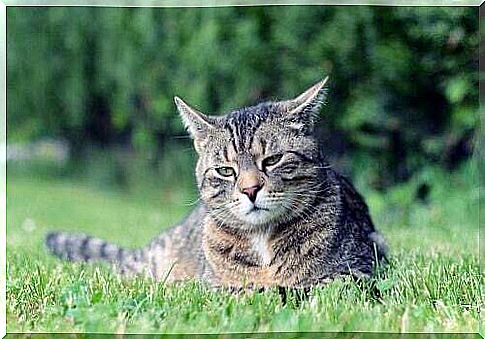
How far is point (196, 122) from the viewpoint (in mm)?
1866

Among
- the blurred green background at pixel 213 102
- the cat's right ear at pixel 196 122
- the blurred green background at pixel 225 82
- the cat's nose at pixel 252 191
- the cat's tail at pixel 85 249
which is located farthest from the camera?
the blurred green background at pixel 225 82

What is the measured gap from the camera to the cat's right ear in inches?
73.2

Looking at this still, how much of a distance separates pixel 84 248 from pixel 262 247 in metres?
0.74

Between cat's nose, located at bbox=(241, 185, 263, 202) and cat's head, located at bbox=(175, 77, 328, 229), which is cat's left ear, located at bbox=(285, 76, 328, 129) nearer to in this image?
cat's head, located at bbox=(175, 77, 328, 229)

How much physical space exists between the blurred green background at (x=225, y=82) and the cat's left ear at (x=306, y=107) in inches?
39.1

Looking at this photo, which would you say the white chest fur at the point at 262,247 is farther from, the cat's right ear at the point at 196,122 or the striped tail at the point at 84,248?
the striped tail at the point at 84,248

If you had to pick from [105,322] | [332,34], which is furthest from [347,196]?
[332,34]

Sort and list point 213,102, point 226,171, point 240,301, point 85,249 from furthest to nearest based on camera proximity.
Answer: point 213,102 → point 85,249 → point 226,171 → point 240,301

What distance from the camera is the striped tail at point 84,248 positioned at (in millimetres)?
2346

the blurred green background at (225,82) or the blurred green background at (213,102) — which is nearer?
the blurred green background at (213,102)

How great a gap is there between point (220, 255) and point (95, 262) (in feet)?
1.64

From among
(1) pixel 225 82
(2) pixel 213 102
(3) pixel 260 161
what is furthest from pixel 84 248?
(1) pixel 225 82

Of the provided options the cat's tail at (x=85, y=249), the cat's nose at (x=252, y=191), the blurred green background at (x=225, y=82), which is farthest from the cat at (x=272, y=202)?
the blurred green background at (x=225, y=82)

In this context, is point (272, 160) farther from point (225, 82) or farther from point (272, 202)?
point (225, 82)
